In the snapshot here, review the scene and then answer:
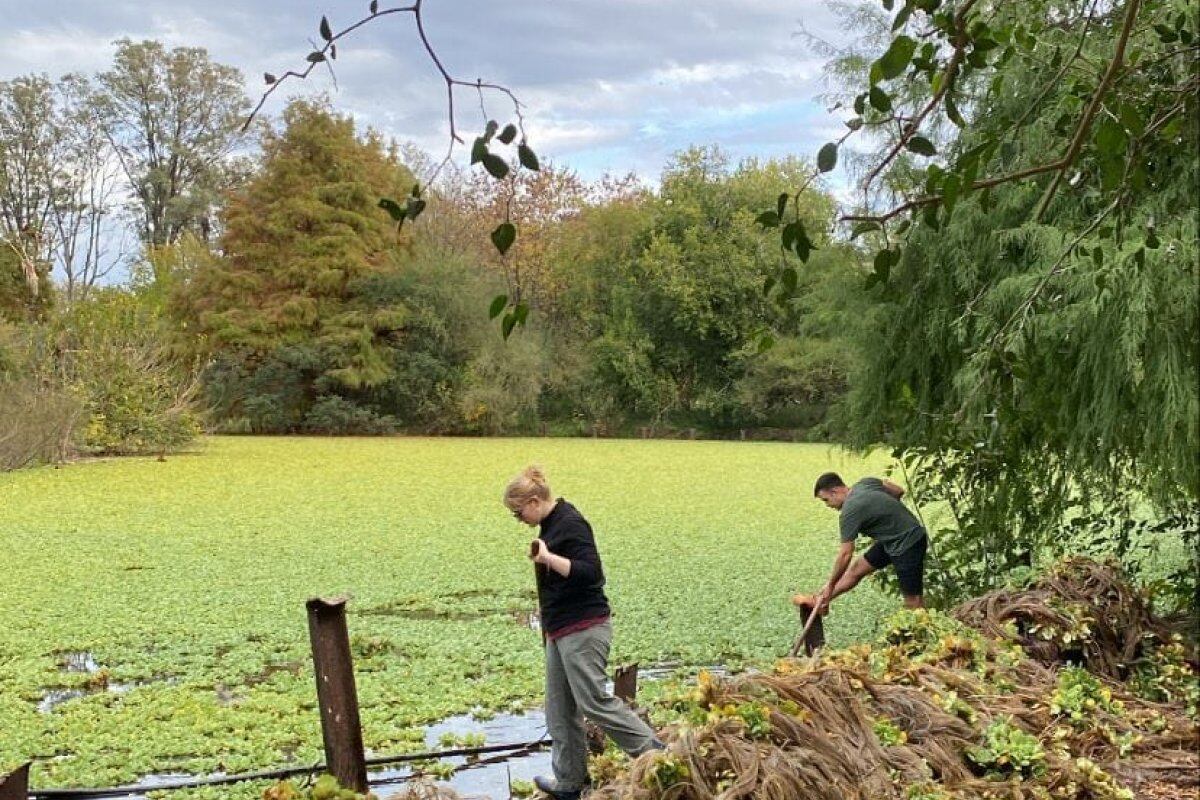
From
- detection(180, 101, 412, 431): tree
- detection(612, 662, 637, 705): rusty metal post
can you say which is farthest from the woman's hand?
detection(180, 101, 412, 431): tree

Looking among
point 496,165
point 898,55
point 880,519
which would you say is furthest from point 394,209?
point 880,519

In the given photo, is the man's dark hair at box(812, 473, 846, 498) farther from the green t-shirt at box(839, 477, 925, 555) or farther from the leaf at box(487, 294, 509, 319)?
the leaf at box(487, 294, 509, 319)

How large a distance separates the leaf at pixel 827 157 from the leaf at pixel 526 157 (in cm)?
41

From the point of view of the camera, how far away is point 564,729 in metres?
4.27

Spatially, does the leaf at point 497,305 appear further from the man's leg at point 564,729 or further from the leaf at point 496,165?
the man's leg at point 564,729

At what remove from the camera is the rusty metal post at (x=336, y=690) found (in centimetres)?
404

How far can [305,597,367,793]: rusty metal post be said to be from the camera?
4.04 metres

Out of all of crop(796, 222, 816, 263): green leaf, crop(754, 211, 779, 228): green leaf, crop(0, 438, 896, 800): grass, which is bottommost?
crop(0, 438, 896, 800): grass

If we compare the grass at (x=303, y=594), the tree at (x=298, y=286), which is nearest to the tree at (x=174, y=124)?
the tree at (x=298, y=286)

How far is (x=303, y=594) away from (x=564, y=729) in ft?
16.8

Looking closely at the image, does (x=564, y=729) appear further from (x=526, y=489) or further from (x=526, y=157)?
(x=526, y=157)

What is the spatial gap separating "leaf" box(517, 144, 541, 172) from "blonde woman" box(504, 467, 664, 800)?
260cm

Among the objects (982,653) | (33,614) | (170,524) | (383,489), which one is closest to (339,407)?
(383,489)

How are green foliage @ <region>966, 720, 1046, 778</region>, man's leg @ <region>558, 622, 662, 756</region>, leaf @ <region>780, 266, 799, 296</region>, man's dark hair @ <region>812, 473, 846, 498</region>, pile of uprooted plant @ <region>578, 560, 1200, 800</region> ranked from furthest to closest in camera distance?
man's dark hair @ <region>812, 473, 846, 498</region>, man's leg @ <region>558, 622, 662, 756</region>, green foliage @ <region>966, 720, 1046, 778</region>, pile of uprooted plant @ <region>578, 560, 1200, 800</region>, leaf @ <region>780, 266, 799, 296</region>
